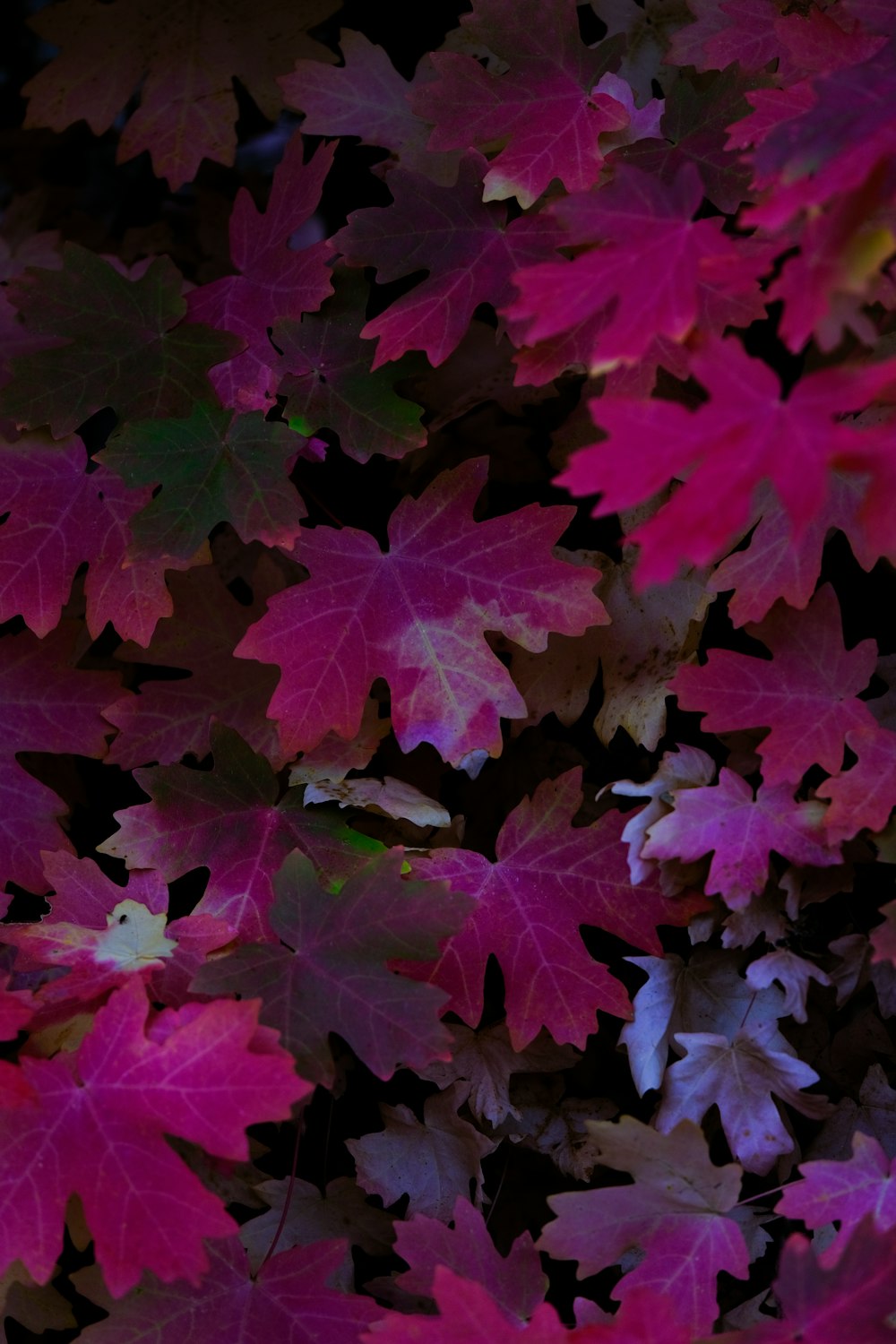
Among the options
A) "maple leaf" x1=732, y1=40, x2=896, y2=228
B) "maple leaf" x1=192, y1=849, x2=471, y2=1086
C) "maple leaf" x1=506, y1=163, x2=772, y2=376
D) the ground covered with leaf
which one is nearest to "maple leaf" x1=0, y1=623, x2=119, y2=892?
the ground covered with leaf

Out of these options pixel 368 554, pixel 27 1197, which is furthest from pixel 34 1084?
pixel 368 554

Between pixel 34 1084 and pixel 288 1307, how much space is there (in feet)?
0.90

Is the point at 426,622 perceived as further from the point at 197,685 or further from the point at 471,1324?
the point at 471,1324

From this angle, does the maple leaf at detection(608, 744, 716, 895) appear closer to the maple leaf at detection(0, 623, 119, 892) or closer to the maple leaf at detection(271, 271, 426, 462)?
the maple leaf at detection(271, 271, 426, 462)

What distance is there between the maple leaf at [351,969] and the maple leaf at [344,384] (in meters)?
0.41

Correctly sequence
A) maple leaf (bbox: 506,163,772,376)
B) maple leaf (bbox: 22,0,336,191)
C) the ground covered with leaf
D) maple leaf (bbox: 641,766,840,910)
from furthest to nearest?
maple leaf (bbox: 22,0,336,191) < maple leaf (bbox: 641,766,840,910) < the ground covered with leaf < maple leaf (bbox: 506,163,772,376)

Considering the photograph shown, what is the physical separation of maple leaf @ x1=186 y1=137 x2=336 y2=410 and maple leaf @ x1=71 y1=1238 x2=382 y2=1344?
0.75 meters

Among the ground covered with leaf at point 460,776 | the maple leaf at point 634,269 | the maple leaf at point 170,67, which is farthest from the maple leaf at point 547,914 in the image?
the maple leaf at point 170,67

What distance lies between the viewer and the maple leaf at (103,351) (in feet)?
3.61

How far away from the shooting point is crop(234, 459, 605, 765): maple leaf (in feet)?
3.31

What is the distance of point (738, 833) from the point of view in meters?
0.96

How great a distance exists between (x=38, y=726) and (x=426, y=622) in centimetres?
44

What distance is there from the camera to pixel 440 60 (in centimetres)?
104

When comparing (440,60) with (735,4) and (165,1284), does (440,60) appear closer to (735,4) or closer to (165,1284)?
(735,4)
